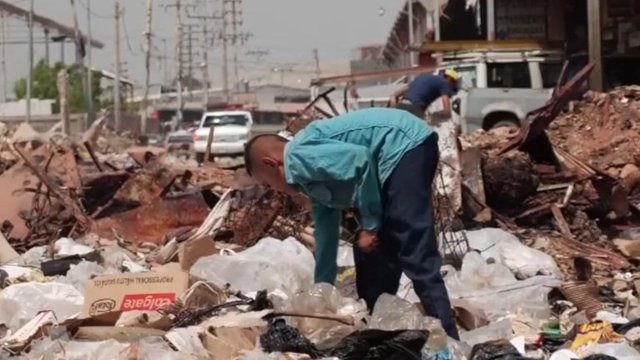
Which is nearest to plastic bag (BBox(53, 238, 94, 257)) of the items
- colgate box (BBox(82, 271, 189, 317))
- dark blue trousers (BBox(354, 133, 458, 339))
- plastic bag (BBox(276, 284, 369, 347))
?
colgate box (BBox(82, 271, 189, 317))

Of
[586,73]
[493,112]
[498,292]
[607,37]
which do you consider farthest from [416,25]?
[498,292]

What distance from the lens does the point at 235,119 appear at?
3553 centimetres

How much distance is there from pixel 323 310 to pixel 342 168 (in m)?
0.69

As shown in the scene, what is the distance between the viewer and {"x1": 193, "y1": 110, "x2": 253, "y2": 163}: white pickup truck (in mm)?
30033

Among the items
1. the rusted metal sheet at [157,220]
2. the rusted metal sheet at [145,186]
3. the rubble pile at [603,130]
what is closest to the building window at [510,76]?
the rubble pile at [603,130]

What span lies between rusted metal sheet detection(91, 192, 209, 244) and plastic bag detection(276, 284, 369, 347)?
445 centimetres

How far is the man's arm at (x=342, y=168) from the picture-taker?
5.20 metres

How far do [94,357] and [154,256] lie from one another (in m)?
3.52

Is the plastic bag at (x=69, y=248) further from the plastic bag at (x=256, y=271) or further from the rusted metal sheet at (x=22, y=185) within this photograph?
the plastic bag at (x=256, y=271)

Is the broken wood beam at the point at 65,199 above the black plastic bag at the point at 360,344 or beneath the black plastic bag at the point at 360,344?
above

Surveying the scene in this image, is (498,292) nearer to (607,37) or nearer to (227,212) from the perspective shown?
(227,212)

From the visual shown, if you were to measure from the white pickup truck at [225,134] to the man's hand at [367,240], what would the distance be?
74.4 ft

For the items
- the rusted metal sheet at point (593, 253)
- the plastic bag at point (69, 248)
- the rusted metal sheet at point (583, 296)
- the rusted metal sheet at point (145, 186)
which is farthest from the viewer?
the rusted metal sheet at point (145, 186)

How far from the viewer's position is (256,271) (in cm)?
710
